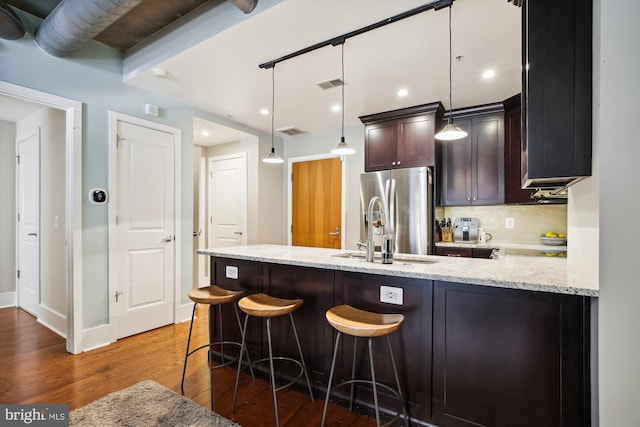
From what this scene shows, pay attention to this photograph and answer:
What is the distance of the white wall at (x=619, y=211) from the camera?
1.16m

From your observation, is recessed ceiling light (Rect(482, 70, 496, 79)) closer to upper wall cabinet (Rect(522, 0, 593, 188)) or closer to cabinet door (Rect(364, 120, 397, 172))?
cabinet door (Rect(364, 120, 397, 172))

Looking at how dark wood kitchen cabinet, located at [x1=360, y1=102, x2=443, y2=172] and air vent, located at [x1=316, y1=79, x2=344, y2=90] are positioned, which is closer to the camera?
air vent, located at [x1=316, y1=79, x2=344, y2=90]

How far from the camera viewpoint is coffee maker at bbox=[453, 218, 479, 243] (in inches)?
148

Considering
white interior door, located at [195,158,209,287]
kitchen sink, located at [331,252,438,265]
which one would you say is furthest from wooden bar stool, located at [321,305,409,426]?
white interior door, located at [195,158,209,287]

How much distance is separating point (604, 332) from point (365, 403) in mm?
1259

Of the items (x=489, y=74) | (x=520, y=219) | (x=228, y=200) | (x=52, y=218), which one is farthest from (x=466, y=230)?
(x=52, y=218)

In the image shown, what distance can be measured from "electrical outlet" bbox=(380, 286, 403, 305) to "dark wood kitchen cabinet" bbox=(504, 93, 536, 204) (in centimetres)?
241

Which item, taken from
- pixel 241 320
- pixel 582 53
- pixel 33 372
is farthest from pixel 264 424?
pixel 582 53

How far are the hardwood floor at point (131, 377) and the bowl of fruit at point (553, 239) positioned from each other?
280 cm

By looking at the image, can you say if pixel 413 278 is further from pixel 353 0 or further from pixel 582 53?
pixel 353 0

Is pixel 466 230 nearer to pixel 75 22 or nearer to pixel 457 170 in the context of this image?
pixel 457 170

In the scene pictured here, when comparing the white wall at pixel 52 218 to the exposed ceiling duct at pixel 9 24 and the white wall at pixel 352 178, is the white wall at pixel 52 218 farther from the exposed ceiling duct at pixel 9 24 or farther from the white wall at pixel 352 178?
the white wall at pixel 352 178

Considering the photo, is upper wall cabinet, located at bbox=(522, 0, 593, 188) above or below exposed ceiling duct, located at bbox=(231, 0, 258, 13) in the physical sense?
below

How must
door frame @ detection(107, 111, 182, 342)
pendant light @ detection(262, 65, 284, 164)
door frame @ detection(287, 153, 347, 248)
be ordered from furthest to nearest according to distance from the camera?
1. door frame @ detection(287, 153, 347, 248)
2. door frame @ detection(107, 111, 182, 342)
3. pendant light @ detection(262, 65, 284, 164)
